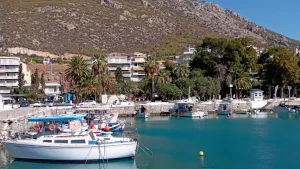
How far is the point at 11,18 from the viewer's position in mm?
159625

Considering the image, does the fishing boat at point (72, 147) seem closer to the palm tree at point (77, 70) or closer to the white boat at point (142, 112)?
the white boat at point (142, 112)

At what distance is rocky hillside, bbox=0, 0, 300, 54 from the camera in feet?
508

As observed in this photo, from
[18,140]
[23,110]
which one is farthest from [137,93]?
[18,140]

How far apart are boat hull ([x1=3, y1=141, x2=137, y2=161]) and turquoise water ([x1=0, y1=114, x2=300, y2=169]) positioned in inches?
24.6


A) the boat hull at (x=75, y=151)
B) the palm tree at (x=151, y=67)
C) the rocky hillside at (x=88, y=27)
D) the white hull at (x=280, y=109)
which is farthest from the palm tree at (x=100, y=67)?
the rocky hillside at (x=88, y=27)

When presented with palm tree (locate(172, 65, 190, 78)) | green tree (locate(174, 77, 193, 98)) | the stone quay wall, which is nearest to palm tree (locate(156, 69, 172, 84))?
palm tree (locate(172, 65, 190, 78))

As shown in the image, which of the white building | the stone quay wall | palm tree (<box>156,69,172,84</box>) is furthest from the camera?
the white building

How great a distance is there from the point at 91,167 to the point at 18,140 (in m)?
7.57

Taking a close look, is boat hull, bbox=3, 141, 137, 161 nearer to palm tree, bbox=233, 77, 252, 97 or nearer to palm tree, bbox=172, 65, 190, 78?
palm tree, bbox=172, 65, 190, 78

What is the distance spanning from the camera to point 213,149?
44750 millimetres

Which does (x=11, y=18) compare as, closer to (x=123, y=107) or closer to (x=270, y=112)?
(x=123, y=107)

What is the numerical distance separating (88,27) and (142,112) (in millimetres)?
86185

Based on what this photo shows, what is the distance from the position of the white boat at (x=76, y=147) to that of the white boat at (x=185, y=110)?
4899 centimetres

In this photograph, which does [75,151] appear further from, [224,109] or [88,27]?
[88,27]
